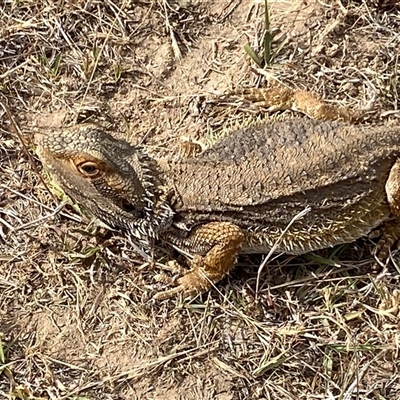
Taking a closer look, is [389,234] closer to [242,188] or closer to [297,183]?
[297,183]

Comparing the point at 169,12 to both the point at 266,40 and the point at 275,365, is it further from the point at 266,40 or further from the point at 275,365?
the point at 275,365

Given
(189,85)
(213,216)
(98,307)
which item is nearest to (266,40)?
(189,85)

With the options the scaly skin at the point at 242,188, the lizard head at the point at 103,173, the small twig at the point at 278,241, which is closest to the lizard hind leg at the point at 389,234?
the scaly skin at the point at 242,188

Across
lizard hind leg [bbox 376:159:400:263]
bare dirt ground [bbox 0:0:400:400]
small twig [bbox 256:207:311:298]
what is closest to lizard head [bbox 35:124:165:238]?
bare dirt ground [bbox 0:0:400:400]

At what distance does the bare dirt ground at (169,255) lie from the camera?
4.04 metres

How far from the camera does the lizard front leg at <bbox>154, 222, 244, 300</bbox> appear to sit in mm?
4086

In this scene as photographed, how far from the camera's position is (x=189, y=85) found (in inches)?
188

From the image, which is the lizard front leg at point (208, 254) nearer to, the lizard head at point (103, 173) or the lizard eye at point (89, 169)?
the lizard head at point (103, 173)

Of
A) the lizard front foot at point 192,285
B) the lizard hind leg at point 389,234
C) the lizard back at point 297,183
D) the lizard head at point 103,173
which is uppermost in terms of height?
the lizard head at point 103,173

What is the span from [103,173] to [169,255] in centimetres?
64

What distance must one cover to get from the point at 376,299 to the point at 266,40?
5.28ft

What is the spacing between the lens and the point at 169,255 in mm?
4320

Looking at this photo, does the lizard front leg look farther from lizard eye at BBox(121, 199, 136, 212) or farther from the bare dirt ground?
lizard eye at BBox(121, 199, 136, 212)

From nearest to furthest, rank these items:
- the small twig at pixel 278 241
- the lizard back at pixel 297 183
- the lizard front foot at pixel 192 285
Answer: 1. the small twig at pixel 278 241
2. the lizard back at pixel 297 183
3. the lizard front foot at pixel 192 285
